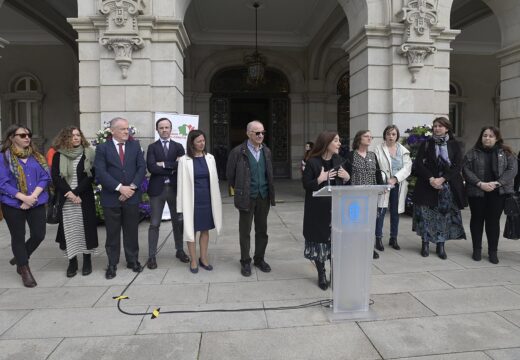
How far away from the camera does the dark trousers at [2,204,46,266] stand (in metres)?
4.29

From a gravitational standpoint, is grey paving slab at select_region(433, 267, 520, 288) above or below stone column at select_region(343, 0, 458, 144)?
below

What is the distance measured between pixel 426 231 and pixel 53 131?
49.1 ft

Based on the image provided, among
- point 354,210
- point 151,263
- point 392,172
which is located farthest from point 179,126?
point 354,210

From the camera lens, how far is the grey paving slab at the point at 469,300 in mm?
A: 3607

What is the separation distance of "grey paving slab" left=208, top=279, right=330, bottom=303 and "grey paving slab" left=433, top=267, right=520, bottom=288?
1510 millimetres

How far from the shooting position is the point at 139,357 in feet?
9.19

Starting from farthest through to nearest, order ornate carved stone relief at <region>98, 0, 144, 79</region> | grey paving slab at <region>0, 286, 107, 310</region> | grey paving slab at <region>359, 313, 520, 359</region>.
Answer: ornate carved stone relief at <region>98, 0, 144, 79</region> → grey paving slab at <region>0, 286, 107, 310</region> → grey paving slab at <region>359, 313, 520, 359</region>

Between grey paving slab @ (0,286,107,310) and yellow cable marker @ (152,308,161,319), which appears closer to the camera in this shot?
yellow cable marker @ (152,308,161,319)

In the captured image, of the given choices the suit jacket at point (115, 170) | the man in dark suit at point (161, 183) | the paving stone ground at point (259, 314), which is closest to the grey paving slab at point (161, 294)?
the paving stone ground at point (259, 314)

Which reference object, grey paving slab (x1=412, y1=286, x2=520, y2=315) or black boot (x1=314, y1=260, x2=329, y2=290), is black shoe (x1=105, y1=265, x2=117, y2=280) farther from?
grey paving slab (x1=412, y1=286, x2=520, y2=315)

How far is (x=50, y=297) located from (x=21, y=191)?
1.22 m

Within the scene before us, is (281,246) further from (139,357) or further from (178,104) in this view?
(178,104)

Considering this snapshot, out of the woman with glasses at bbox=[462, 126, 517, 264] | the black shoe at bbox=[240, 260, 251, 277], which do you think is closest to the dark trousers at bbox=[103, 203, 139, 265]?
the black shoe at bbox=[240, 260, 251, 277]

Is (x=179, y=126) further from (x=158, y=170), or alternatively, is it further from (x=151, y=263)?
(x=151, y=263)
